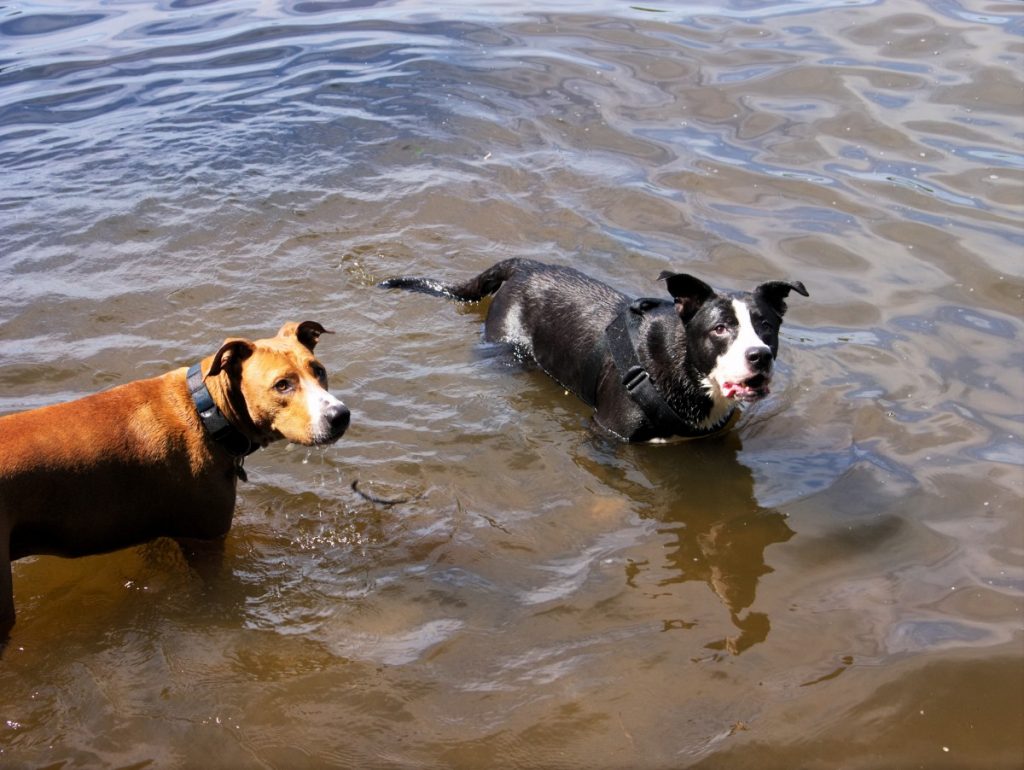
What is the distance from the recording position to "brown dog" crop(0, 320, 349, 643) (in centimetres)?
508

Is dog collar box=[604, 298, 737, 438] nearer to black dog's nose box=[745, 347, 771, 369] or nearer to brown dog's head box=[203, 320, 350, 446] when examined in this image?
black dog's nose box=[745, 347, 771, 369]

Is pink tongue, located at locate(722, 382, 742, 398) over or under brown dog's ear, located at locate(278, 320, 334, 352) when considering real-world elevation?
under

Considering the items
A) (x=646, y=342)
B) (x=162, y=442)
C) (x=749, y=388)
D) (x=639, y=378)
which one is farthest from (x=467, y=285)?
(x=162, y=442)

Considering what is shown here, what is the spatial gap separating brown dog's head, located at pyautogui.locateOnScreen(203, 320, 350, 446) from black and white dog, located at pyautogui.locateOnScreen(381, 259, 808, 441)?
2400 mm

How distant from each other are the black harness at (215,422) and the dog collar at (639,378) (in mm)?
2755

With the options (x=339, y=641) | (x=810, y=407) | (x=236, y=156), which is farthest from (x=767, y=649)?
(x=236, y=156)

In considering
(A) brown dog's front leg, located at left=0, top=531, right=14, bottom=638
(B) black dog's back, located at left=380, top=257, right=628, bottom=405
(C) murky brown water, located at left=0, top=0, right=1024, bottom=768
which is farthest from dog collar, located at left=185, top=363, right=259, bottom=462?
(B) black dog's back, located at left=380, top=257, right=628, bottom=405

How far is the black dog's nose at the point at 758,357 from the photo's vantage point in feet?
20.4

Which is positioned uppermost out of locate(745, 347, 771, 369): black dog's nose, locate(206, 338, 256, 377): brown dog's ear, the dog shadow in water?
locate(206, 338, 256, 377): brown dog's ear

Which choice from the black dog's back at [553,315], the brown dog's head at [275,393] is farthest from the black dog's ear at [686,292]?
the brown dog's head at [275,393]

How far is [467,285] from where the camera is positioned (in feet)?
29.2

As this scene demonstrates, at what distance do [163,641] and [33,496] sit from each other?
1032mm

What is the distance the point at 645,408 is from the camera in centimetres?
694

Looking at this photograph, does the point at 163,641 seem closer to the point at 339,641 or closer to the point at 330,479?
the point at 339,641
